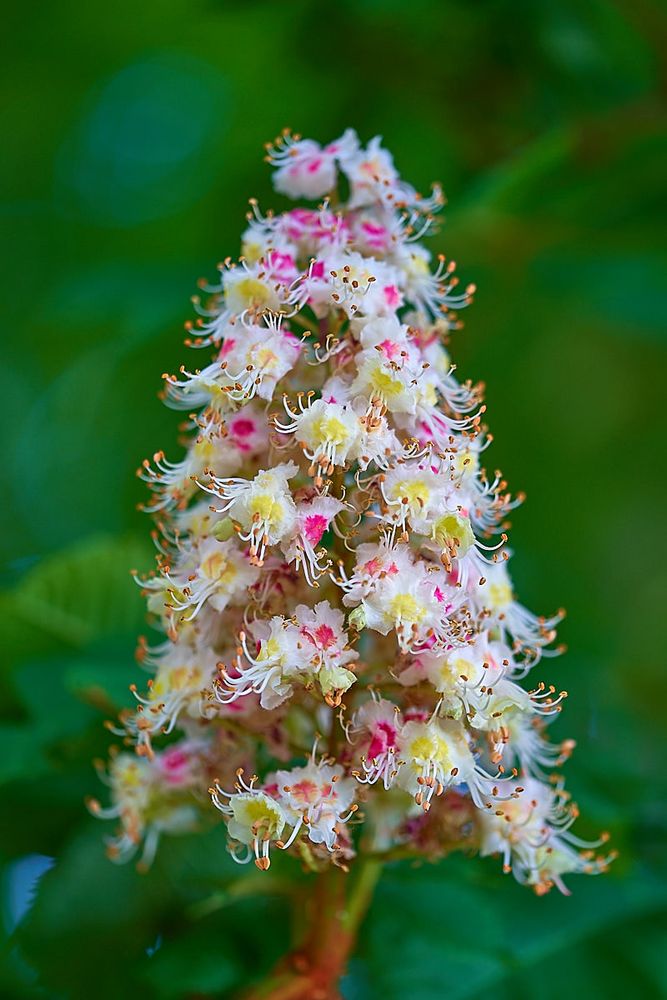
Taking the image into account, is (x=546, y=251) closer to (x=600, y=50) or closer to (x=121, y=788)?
(x=600, y=50)

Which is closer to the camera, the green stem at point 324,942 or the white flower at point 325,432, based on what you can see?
the white flower at point 325,432

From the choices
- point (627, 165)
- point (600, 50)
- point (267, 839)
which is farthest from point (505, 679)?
point (600, 50)

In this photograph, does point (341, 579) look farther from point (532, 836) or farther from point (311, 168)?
point (311, 168)

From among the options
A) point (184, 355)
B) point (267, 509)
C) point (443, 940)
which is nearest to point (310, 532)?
point (267, 509)

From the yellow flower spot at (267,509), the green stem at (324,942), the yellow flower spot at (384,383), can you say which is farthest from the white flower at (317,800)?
the yellow flower spot at (384,383)

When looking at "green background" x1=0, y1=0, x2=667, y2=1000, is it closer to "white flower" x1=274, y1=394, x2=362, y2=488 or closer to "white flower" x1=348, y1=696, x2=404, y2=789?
"white flower" x1=348, y1=696, x2=404, y2=789

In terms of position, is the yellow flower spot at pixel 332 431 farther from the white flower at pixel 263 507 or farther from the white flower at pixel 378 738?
the white flower at pixel 378 738
